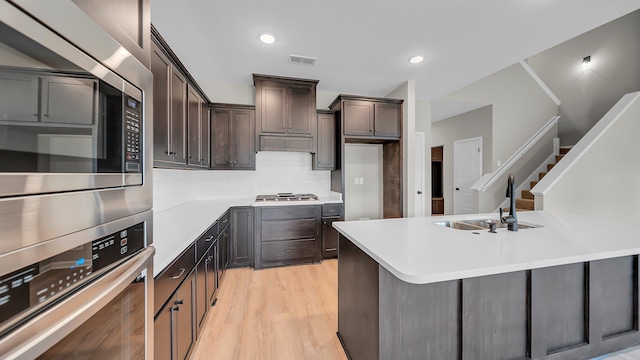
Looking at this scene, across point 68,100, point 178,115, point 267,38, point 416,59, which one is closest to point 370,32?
point 416,59

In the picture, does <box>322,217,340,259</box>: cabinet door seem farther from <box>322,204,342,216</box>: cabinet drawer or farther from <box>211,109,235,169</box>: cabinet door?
<box>211,109,235,169</box>: cabinet door

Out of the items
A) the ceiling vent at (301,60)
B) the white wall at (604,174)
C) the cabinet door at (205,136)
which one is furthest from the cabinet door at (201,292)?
the white wall at (604,174)

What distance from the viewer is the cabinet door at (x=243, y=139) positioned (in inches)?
142

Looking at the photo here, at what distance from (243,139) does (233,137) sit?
144 millimetres

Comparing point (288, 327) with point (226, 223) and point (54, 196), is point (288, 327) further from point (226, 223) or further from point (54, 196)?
point (54, 196)

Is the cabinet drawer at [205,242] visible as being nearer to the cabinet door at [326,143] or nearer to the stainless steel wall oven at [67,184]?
the stainless steel wall oven at [67,184]

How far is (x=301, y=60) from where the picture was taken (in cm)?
305

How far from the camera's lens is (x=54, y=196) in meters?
0.51

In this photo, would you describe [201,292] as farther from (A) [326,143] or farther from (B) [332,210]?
(A) [326,143]

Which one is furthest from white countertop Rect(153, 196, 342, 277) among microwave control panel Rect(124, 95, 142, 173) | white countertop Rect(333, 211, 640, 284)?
white countertop Rect(333, 211, 640, 284)

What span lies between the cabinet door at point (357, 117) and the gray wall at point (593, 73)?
205 inches

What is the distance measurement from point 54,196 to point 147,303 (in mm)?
577

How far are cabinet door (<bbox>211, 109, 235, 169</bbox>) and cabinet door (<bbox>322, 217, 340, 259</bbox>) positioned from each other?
166 centimetres

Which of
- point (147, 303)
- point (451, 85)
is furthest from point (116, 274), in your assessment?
point (451, 85)
